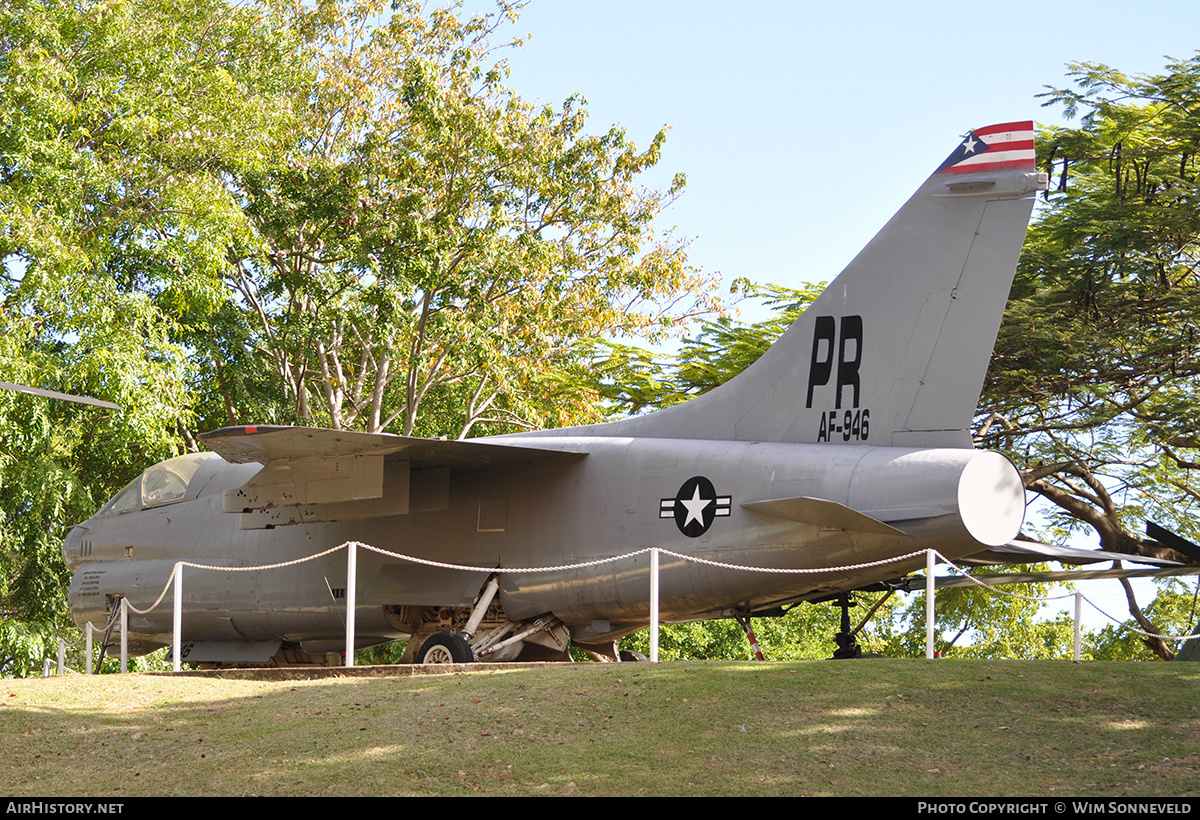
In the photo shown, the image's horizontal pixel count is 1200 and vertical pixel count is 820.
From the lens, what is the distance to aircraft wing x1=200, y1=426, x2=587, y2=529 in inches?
474

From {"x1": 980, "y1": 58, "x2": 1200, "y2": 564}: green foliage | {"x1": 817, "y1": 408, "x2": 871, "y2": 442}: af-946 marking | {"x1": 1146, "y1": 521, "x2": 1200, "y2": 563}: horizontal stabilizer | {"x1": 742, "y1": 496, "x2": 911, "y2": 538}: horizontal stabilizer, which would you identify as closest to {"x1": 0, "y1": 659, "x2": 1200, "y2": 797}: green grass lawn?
{"x1": 742, "y1": 496, "x2": 911, "y2": 538}: horizontal stabilizer

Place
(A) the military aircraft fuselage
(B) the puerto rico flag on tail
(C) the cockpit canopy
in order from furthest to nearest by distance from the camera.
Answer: (C) the cockpit canopy
(B) the puerto rico flag on tail
(A) the military aircraft fuselage

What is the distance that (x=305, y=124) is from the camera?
26.5m

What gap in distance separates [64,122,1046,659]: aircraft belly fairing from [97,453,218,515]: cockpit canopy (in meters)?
1.13

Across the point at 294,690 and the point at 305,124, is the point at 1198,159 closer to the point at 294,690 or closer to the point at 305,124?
the point at 294,690

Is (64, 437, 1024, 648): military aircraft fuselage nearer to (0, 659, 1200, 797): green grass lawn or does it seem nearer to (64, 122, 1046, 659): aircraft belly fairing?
(64, 122, 1046, 659): aircraft belly fairing

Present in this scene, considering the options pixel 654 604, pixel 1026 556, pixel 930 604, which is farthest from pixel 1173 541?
pixel 654 604

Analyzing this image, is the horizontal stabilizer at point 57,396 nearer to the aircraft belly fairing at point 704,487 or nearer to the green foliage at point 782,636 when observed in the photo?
the aircraft belly fairing at point 704,487

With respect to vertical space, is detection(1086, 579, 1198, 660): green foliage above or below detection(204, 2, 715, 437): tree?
below

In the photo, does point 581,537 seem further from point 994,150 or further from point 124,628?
point 124,628

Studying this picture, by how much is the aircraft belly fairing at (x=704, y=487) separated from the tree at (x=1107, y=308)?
25.7 ft

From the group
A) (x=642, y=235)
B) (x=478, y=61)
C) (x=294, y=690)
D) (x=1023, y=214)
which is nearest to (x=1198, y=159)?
(x=1023, y=214)

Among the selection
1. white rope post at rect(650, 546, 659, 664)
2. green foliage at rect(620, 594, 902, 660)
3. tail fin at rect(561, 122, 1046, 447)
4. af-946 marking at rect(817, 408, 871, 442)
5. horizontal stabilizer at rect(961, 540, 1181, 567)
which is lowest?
green foliage at rect(620, 594, 902, 660)

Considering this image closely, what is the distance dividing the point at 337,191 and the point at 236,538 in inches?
422
